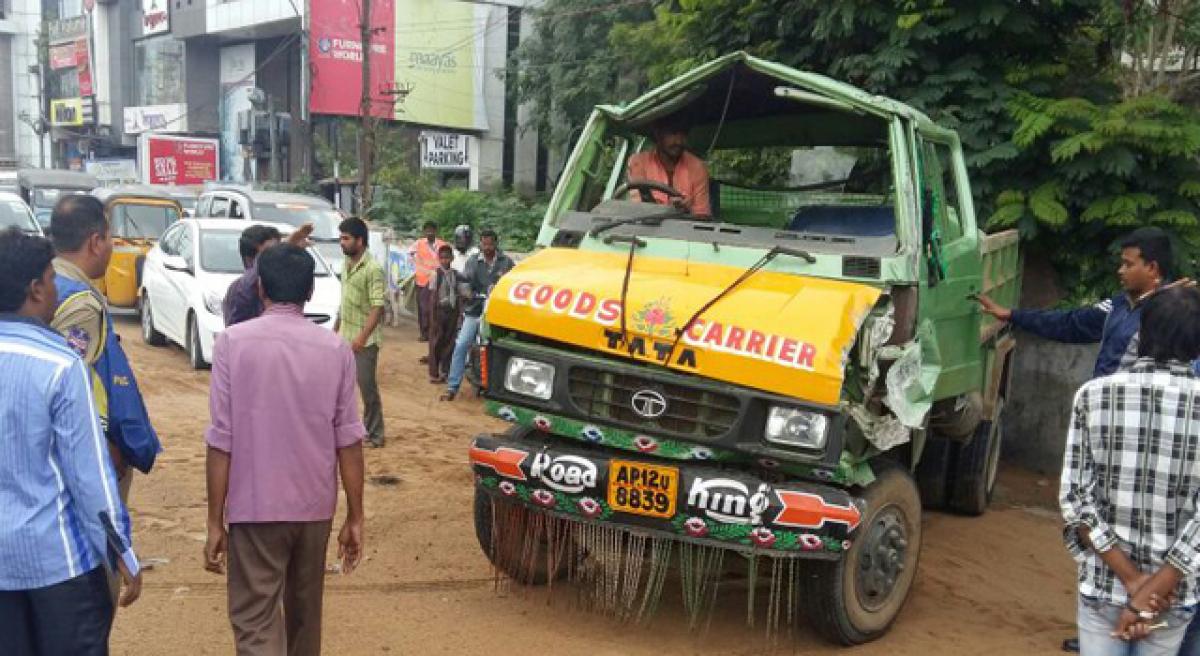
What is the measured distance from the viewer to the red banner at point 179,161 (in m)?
36.3

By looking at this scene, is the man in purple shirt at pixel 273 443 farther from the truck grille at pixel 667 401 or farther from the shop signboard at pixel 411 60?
the shop signboard at pixel 411 60

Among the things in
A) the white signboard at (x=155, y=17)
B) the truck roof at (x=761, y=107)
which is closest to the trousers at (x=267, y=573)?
the truck roof at (x=761, y=107)

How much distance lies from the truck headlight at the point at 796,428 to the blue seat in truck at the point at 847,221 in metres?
1.60

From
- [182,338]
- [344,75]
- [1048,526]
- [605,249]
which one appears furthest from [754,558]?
[344,75]

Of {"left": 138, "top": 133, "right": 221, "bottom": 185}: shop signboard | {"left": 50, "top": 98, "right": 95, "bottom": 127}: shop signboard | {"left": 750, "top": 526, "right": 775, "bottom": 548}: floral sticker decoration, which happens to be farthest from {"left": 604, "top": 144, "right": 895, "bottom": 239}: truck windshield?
{"left": 50, "top": 98, "right": 95, "bottom": 127}: shop signboard

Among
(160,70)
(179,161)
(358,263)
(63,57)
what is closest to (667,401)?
(358,263)

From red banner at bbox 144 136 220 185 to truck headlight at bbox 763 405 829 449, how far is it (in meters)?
36.6

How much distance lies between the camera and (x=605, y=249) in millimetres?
4988

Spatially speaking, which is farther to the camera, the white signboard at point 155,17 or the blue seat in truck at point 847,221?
→ the white signboard at point 155,17

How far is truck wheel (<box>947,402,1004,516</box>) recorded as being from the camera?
22.2 ft

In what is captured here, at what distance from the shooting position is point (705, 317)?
4059mm

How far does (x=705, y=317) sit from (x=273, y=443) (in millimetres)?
1738

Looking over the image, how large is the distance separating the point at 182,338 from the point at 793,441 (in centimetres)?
916

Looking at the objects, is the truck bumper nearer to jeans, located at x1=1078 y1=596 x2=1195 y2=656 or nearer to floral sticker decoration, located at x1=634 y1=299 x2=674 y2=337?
floral sticker decoration, located at x1=634 y1=299 x2=674 y2=337
